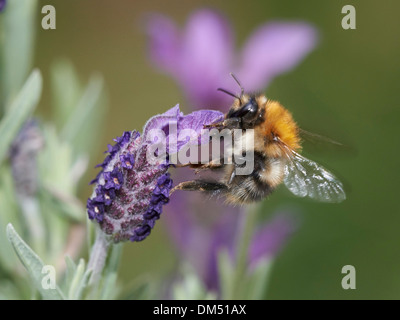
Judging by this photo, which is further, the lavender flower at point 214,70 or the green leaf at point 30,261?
the lavender flower at point 214,70

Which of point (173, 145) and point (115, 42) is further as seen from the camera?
point (115, 42)

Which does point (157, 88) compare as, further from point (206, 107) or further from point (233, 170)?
point (233, 170)

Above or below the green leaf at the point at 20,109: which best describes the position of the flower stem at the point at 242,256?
below

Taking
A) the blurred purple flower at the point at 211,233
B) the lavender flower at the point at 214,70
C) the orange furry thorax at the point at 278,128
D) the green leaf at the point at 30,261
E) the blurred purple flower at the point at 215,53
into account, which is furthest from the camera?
the blurred purple flower at the point at 215,53

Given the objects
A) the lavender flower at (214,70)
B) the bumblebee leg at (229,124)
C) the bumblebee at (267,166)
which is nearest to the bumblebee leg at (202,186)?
the bumblebee at (267,166)

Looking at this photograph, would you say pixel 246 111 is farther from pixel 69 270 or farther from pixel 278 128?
pixel 69 270

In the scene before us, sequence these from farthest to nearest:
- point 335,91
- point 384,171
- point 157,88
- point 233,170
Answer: point 157,88
point 335,91
point 384,171
point 233,170

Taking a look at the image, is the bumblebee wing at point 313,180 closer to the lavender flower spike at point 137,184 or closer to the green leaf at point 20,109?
the lavender flower spike at point 137,184
